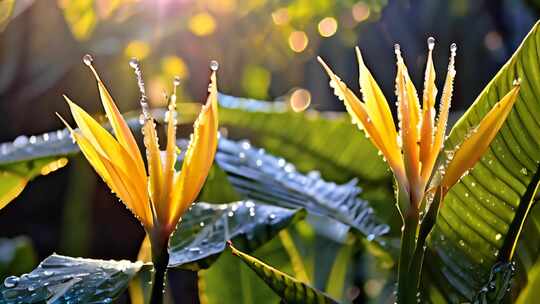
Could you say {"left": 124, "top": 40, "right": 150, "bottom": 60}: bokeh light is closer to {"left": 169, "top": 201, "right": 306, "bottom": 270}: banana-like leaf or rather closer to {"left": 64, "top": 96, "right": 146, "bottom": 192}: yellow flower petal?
{"left": 169, "top": 201, "right": 306, "bottom": 270}: banana-like leaf

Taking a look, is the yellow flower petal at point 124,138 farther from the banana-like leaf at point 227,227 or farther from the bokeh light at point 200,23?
the bokeh light at point 200,23

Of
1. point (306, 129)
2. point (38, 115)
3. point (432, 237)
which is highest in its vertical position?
point (38, 115)

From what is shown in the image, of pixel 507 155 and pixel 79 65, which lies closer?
pixel 507 155

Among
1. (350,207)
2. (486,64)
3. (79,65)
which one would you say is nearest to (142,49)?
(79,65)

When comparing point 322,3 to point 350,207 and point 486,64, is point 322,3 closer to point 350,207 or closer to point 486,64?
point 486,64

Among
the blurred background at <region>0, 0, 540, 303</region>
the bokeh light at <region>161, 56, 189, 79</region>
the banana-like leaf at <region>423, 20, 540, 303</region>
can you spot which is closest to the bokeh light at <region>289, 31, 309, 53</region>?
the blurred background at <region>0, 0, 540, 303</region>

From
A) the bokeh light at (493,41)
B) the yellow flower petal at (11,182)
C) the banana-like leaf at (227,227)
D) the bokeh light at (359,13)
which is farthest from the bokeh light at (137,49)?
the banana-like leaf at (227,227)
